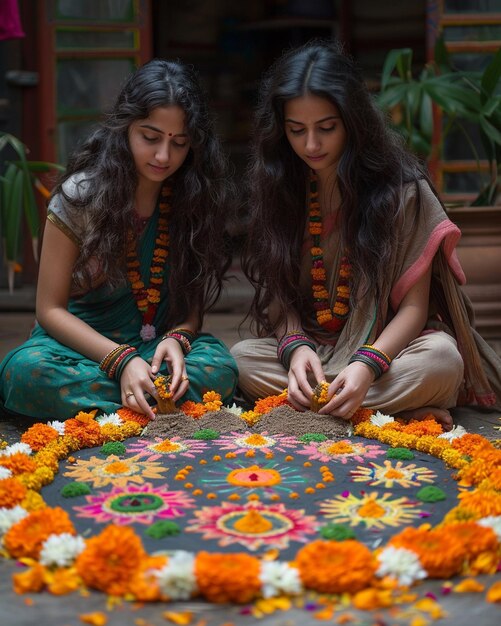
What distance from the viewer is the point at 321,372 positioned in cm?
285

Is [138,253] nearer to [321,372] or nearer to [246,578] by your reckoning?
[321,372]

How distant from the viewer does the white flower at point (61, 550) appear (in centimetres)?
181

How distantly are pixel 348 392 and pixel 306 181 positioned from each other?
801mm

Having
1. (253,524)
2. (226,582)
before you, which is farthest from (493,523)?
(226,582)

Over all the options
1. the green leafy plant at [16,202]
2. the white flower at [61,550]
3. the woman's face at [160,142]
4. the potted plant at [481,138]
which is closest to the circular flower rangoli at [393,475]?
the white flower at [61,550]

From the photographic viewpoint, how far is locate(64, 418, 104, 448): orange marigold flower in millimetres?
2625

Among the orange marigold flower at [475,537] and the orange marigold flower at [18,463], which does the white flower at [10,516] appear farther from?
the orange marigold flower at [475,537]

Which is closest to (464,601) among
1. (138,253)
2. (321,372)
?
(321,372)

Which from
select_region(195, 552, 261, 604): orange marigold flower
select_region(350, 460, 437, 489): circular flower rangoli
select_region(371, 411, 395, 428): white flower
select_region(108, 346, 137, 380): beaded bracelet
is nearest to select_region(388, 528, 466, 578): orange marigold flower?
select_region(195, 552, 261, 604): orange marigold flower

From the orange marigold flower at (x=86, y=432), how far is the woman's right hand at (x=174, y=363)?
0.89 ft

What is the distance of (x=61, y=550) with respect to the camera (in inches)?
71.7

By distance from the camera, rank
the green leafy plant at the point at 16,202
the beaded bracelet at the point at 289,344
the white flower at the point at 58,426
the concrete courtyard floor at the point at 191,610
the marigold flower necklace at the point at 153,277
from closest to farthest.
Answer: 1. the concrete courtyard floor at the point at 191,610
2. the white flower at the point at 58,426
3. the beaded bracelet at the point at 289,344
4. the marigold flower necklace at the point at 153,277
5. the green leafy plant at the point at 16,202

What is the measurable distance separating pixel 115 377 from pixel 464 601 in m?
1.49

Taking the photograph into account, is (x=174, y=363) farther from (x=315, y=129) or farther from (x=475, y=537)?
(x=475, y=537)
